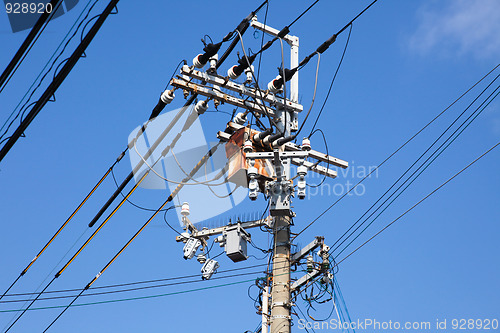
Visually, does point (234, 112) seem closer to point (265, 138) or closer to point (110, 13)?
point (265, 138)

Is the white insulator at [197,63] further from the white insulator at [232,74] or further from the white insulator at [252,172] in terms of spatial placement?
the white insulator at [252,172]

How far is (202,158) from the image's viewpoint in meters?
16.5

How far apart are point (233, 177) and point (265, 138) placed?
107 centimetres

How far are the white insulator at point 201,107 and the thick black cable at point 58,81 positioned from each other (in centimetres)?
525

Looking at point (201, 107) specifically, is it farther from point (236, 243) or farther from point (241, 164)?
point (236, 243)

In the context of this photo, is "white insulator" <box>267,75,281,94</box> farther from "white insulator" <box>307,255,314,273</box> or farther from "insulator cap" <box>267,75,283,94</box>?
"white insulator" <box>307,255,314,273</box>

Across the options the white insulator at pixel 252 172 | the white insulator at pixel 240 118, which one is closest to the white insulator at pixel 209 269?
the white insulator at pixel 252 172

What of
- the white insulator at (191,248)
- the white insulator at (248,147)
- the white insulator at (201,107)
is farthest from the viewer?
the white insulator at (191,248)

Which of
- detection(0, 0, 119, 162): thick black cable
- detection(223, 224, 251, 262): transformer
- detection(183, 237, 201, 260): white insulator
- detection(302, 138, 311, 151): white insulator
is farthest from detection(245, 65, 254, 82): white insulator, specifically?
detection(0, 0, 119, 162): thick black cable

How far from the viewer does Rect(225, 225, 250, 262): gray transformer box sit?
604 inches

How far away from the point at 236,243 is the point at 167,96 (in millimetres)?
3381

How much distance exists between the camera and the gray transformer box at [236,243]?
604 inches

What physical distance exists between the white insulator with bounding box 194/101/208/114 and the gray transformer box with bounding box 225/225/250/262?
8.38ft

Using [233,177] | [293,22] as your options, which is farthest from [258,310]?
[293,22]
